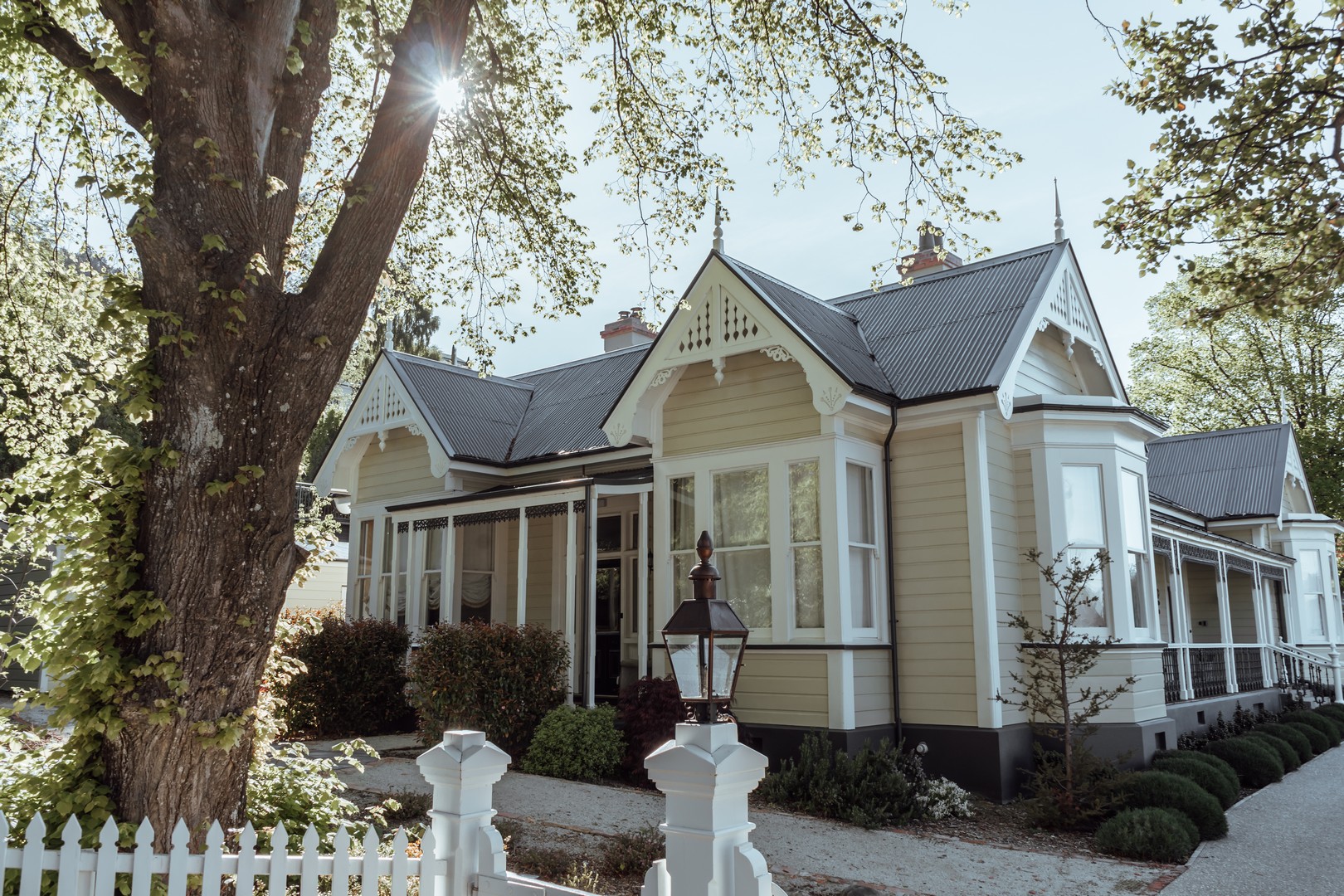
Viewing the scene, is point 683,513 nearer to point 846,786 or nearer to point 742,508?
point 742,508

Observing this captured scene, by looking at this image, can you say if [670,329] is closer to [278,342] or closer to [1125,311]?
[278,342]

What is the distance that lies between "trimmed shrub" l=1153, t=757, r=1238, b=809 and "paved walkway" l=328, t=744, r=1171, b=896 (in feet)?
9.13

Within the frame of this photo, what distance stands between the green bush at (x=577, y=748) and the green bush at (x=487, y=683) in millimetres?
610

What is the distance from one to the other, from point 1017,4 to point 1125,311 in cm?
3195

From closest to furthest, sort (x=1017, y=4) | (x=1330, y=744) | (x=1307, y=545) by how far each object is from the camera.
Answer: (x=1017, y=4) < (x=1330, y=744) < (x=1307, y=545)

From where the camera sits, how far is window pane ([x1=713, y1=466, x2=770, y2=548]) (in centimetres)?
1141

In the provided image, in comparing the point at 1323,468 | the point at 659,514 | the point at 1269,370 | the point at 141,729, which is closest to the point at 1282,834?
the point at 659,514

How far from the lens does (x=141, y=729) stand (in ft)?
15.8

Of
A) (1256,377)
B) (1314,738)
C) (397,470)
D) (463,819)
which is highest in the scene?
(1256,377)

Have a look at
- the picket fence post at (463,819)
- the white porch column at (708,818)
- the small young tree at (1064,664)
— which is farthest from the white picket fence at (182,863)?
the small young tree at (1064,664)

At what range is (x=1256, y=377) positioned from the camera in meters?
33.3

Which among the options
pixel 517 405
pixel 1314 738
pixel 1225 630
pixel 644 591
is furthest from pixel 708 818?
pixel 1225 630

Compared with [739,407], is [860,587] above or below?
below

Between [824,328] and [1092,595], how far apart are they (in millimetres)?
4365
